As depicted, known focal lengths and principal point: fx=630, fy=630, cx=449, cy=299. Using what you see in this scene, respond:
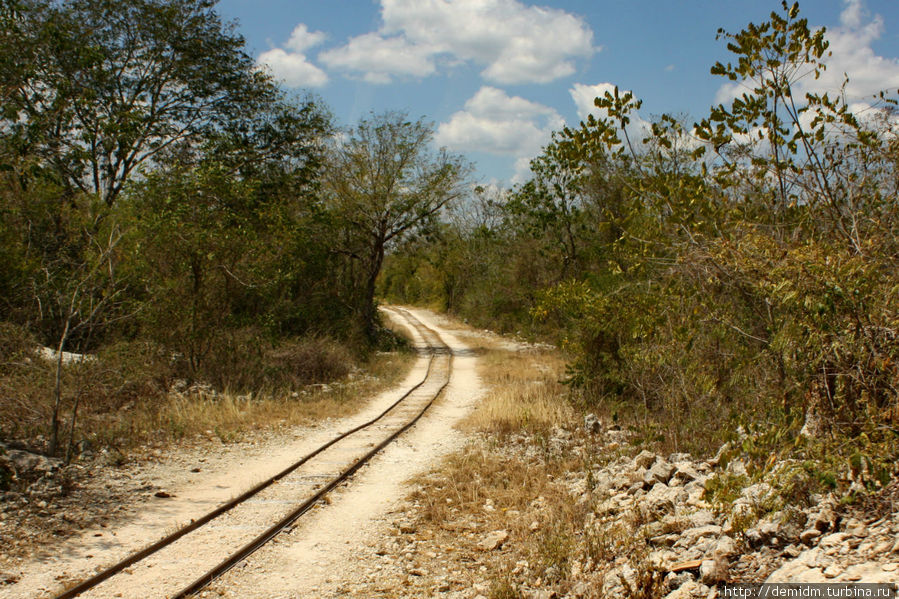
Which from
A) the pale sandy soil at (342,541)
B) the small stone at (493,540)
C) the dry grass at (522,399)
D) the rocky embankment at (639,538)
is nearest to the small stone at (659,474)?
the rocky embankment at (639,538)

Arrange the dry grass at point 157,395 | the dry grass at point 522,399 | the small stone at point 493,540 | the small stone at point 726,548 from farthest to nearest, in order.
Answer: the dry grass at point 522,399
the dry grass at point 157,395
the small stone at point 493,540
the small stone at point 726,548

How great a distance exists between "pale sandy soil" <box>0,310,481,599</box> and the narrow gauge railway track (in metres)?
0.15

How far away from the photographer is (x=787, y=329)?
552cm

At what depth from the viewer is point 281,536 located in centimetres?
673

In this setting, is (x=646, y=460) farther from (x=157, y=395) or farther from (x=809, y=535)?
(x=157, y=395)

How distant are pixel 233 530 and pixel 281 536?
54cm

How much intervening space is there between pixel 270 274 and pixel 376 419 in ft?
19.6

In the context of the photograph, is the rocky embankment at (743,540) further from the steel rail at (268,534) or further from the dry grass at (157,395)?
the dry grass at (157,395)

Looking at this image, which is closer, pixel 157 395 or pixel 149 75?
pixel 157 395

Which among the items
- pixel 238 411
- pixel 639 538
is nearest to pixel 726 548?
pixel 639 538

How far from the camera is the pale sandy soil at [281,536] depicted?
18.8ft

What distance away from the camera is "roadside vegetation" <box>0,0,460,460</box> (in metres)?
10.7

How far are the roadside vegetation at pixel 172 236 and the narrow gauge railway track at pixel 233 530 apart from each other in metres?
2.72

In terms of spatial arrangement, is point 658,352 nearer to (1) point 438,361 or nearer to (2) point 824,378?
(2) point 824,378
